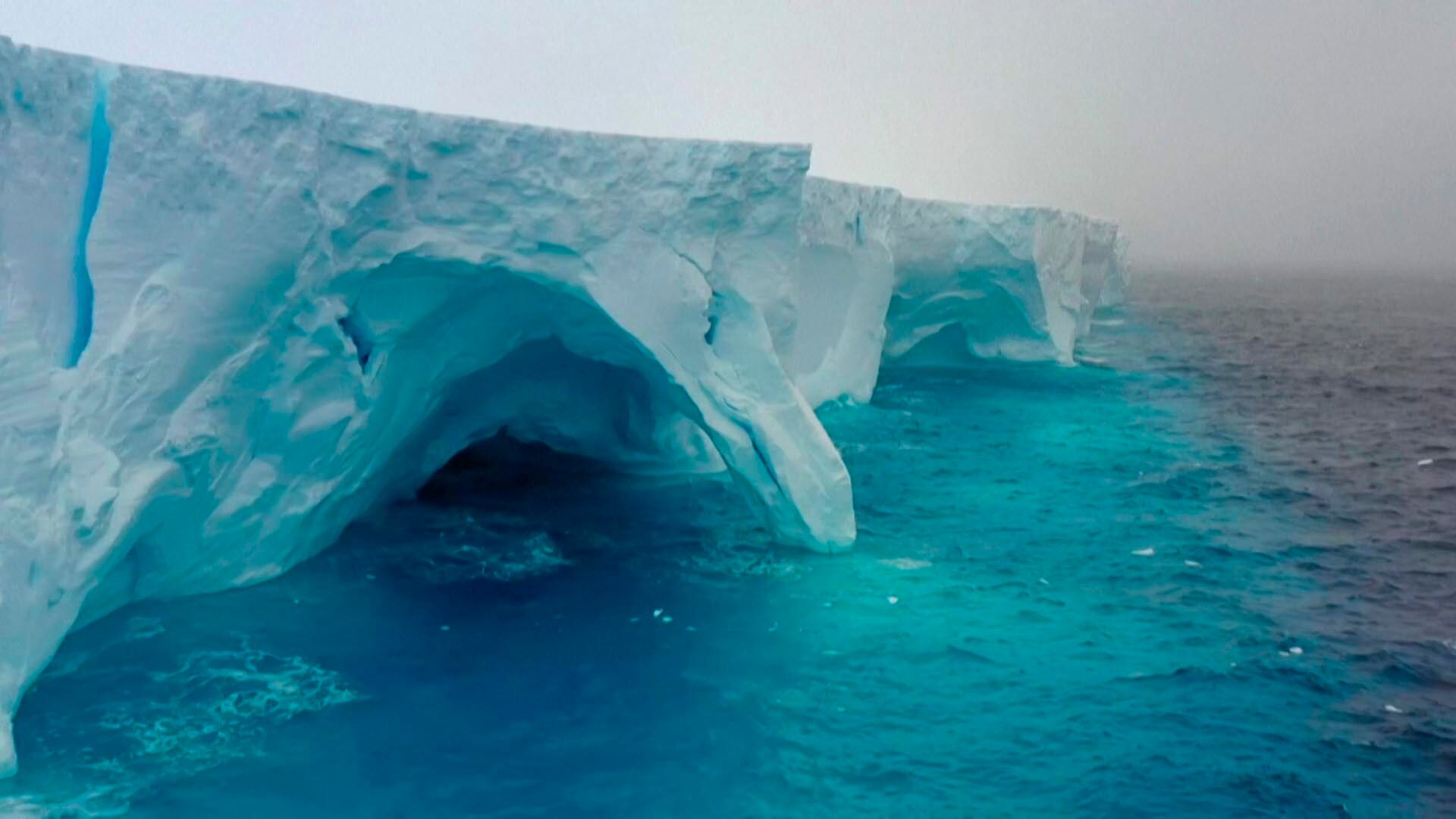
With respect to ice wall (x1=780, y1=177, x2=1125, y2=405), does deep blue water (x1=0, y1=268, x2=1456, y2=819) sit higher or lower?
lower

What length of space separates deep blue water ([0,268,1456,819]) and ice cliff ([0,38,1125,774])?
0.73 m

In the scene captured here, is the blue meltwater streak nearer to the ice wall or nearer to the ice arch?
the ice arch

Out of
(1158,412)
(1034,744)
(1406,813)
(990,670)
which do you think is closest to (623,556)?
(990,670)

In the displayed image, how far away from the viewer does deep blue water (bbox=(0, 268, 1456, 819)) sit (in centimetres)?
541

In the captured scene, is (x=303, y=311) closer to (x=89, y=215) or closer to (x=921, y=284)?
(x=89, y=215)

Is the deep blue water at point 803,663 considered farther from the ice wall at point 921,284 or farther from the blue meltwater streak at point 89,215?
the ice wall at point 921,284

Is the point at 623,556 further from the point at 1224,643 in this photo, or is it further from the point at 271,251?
the point at 1224,643

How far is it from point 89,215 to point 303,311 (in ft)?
4.83

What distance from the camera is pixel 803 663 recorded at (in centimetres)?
699

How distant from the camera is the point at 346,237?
763 centimetres

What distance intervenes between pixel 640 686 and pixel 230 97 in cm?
480

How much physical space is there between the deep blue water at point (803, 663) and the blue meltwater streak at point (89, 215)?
2.06m

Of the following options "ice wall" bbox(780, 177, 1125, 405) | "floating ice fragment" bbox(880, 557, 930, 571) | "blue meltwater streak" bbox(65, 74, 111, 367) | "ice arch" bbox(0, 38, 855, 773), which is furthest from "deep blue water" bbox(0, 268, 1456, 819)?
"ice wall" bbox(780, 177, 1125, 405)

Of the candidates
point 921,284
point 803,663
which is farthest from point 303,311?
point 921,284
